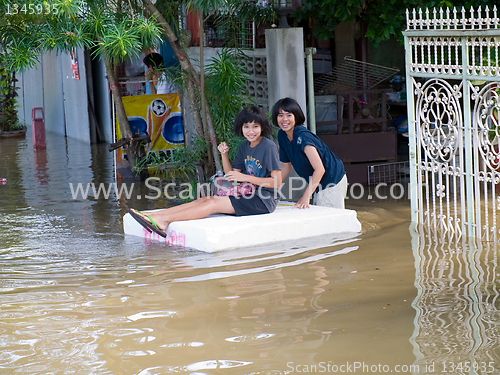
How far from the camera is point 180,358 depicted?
326 cm

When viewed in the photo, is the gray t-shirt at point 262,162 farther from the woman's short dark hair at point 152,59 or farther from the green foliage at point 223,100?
the woman's short dark hair at point 152,59

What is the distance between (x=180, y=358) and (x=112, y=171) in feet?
24.2

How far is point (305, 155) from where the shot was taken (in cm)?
576

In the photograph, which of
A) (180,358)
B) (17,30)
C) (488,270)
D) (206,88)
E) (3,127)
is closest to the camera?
(180,358)

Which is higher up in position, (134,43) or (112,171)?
(134,43)

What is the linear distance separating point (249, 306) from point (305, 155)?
212 cm

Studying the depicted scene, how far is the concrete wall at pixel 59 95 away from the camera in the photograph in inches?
558

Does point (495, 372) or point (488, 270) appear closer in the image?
point (495, 372)

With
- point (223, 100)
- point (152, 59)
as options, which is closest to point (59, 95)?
point (152, 59)

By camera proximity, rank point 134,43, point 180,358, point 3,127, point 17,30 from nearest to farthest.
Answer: point 180,358, point 134,43, point 17,30, point 3,127

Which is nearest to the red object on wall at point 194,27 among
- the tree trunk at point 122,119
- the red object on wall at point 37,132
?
the tree trunk at point 122,119

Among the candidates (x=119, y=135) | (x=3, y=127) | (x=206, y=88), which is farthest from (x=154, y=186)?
(x=3, y=127)

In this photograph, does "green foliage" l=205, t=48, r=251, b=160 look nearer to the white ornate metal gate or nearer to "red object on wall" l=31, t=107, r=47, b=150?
the white ornate metal gate

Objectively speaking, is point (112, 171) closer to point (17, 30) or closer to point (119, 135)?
point (119, 135)
